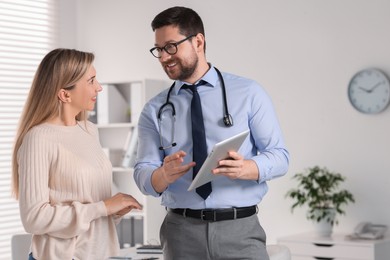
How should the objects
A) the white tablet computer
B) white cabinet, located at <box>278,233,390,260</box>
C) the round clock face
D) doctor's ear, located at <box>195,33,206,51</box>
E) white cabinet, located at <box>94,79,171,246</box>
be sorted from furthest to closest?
white cabinet, located at <box>94,79,171,246</box>
the round clock face
white cabinet, located at <box>278,233,390,260</box>
doctor's ear, located at <box>195,33,206,51</box>
the white tablet computer

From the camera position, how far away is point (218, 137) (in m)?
2.71

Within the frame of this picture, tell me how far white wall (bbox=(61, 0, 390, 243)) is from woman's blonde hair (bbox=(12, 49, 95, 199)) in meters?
3.24

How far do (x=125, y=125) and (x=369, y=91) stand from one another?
Answer: 2240 millimetres

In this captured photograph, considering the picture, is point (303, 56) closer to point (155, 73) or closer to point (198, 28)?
point (155, 73)

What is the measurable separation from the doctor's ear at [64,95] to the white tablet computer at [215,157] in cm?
72

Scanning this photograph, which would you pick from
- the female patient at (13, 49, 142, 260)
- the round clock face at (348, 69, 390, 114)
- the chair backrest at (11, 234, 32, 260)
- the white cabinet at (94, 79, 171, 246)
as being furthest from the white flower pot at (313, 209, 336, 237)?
the female patient at (13, 49, 142, 260)

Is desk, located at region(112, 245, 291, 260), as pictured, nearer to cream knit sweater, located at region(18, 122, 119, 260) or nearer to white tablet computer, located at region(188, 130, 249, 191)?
cream knit sweater, located at region(18, 122, 119, 260)

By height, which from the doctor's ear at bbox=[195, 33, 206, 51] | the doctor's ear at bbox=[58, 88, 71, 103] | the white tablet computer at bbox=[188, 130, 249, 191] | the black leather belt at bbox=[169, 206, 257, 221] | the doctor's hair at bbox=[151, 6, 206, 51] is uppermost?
the doctor's hair at bbox=[151, 6, 206, 51]

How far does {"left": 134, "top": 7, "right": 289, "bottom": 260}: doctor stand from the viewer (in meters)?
2.60

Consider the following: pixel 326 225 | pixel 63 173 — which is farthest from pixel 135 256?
pixel 326 225

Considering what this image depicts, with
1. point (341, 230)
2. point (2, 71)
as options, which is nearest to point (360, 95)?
point (341, 230)

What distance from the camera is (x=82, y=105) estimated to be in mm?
2943

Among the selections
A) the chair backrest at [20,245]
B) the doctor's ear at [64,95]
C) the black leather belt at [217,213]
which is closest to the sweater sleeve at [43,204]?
the doctor's ear at [64,95]

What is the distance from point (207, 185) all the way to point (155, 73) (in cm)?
432
